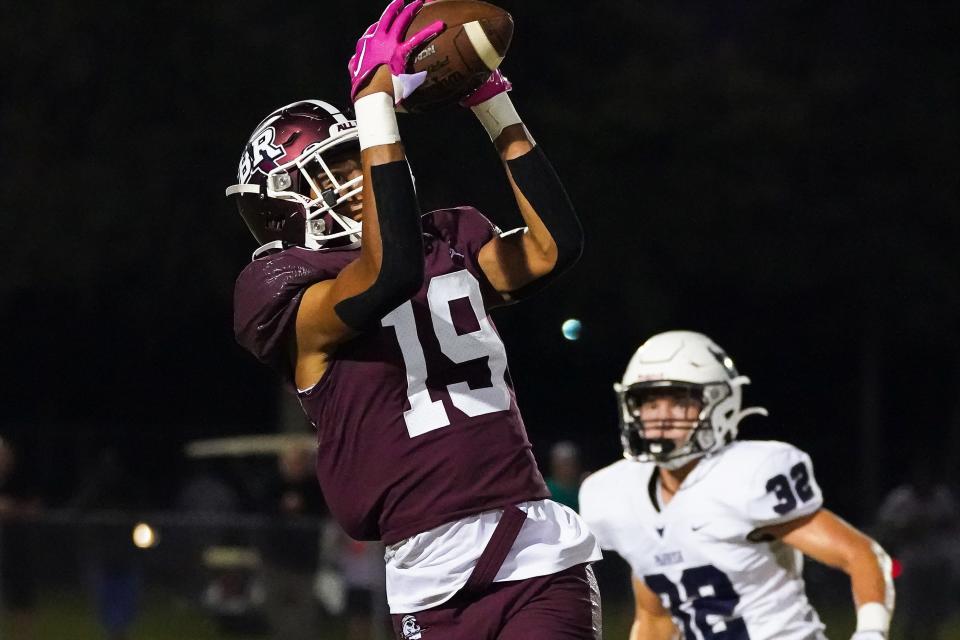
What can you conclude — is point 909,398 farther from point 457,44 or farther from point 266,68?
point 457,44

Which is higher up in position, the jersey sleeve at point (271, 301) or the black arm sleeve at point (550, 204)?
the black arm sleeve at point (550, 204)

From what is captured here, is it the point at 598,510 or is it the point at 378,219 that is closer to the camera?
the point at 378,219

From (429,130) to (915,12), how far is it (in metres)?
7.91

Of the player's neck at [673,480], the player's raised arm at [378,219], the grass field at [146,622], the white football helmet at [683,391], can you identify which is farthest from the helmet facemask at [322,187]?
the grass field at [146,622]

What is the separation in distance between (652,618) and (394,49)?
7.07 feet

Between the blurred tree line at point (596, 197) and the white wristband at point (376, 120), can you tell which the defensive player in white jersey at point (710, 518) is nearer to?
the white wristband at point (376, 120)

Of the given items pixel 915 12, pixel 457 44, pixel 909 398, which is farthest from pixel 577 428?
pixel 457 44

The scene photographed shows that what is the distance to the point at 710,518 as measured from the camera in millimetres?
4691

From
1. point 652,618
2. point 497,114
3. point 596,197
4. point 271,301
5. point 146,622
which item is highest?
point 596,197

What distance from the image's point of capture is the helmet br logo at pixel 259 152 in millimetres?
3697

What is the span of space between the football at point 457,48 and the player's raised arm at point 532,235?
253 mm

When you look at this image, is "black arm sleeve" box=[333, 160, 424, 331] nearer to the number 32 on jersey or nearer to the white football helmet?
the number 32 on jersey

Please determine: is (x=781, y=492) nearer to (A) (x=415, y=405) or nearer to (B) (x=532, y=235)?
(B) (x=532, y=235)

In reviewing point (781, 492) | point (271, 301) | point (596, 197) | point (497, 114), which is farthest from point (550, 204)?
point (596, 197)
